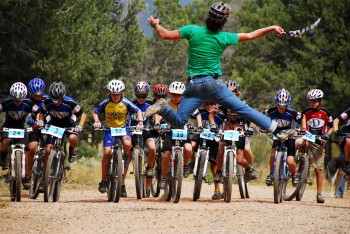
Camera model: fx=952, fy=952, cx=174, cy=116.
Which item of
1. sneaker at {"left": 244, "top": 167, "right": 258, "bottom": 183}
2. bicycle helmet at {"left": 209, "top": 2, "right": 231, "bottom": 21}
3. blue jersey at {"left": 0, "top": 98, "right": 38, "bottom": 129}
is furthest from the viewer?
sneaker at {"left": 244, "top": 167, "right": 258, "bottom": 183}

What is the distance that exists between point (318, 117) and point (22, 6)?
8360mm

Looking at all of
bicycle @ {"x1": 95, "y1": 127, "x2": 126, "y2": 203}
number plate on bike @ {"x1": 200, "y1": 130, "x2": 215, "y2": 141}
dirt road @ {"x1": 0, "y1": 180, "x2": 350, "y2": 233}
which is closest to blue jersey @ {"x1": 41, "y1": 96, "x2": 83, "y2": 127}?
bicycle @ {"x1": 95, "y1": 127, "x2": 126, "y2": 203}

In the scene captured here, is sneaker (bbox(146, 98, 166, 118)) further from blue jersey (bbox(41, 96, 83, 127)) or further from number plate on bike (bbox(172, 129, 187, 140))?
blue jersey (bbox(41, 96, 83, 127))

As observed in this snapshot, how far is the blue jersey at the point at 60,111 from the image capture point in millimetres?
15805

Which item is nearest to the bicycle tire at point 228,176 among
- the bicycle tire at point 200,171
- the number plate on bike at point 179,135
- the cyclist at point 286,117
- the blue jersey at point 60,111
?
the bicycle tire at point 200,171

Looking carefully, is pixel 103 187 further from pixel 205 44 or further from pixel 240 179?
pixel 205 44

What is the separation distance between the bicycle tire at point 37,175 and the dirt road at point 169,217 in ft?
1.11

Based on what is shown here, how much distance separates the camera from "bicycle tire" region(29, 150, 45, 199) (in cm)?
1574

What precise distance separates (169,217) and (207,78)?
189 cm

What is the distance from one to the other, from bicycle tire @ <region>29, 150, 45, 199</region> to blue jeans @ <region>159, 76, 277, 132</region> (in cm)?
383

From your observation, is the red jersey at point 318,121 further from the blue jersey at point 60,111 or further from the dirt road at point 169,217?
the blue jersey at point 60,111

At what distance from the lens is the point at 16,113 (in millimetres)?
16359

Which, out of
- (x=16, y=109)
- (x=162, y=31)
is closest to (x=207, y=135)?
(x=16, y=109)

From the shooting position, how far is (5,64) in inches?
936
